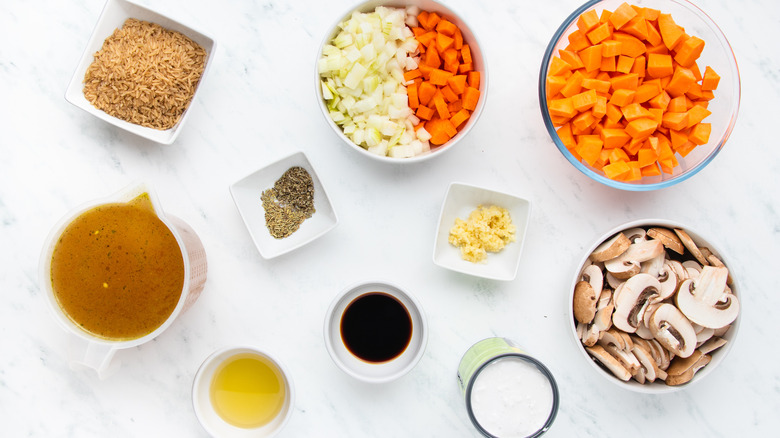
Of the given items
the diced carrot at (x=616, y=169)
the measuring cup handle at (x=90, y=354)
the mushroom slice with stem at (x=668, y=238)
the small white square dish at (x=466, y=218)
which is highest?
the diced carrot at (x=616, y=169)

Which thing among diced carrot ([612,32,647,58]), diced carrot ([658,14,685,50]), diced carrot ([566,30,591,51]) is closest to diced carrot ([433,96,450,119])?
diced carrot ([566,30,591,51])

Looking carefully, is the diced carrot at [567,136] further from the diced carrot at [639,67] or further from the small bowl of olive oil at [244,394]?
the small bowl of olive oil at [244,394]

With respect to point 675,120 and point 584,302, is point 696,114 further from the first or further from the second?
point 584,302

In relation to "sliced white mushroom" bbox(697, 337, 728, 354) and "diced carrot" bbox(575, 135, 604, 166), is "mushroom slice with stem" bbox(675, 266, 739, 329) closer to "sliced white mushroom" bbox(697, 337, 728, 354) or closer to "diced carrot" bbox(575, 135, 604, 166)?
"sliced white mushroom" bbox(697, 337, 728, 354)

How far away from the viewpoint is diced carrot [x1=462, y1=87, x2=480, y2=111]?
1.44 m

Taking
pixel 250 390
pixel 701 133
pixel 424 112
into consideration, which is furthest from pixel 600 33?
pixel 250 390

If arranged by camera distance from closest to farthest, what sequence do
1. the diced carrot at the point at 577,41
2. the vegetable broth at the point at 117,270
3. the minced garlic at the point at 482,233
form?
the vegetable broth at the point at 117,270 → the diced carrot at the point at 577,41 → the minced garlic at the point at 482,233

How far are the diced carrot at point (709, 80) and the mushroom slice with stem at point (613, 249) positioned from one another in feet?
1.42

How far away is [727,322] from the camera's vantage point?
4.61ft

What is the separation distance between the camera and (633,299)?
1420 millimetres

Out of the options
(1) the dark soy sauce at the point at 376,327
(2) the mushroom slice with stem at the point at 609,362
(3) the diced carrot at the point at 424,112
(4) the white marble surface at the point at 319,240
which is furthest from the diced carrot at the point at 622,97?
(1) the dark soy sauce at the point at 376,327

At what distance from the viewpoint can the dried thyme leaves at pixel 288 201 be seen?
→ 153 centimetres

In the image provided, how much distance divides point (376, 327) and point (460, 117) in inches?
24.4

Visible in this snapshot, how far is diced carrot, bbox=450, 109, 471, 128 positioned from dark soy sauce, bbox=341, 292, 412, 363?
1.67ft
